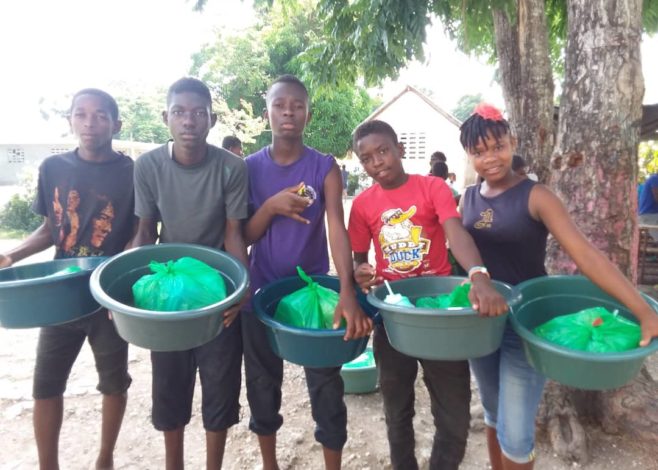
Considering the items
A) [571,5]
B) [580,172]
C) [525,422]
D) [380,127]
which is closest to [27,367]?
[380,127]

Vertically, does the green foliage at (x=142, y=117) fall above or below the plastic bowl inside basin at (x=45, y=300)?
above

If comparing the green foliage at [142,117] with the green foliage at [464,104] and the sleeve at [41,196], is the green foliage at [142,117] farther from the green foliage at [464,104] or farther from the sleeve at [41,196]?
the green foliage at [464,104]

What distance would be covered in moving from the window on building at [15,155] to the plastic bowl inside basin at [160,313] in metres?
30.6

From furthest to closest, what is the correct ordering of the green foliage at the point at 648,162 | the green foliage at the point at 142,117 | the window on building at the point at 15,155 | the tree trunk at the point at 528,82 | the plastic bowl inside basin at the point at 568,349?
the green foliage at the point at 142,117 < the window on building at the point at 15,155 < the green foliage at the point at 648,162 < the tree trunk at the point at 528,82 < the plastic bowl inside basin at the point at 568,349

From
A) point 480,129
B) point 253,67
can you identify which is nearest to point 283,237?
point 480,129

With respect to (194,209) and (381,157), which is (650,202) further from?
(194,209)

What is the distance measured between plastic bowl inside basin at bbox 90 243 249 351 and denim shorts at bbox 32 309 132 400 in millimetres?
396

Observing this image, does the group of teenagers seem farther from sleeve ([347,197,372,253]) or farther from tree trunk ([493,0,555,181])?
tree trunk ([493,0,555,181])

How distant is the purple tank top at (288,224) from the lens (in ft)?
6.01

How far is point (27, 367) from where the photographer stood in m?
3.39

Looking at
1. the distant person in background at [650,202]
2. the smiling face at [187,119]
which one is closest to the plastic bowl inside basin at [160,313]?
the smiling face at [187,119]

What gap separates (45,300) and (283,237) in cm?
88

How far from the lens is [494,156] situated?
1.61m

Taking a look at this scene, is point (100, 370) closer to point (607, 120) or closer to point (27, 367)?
point (27, 367)
